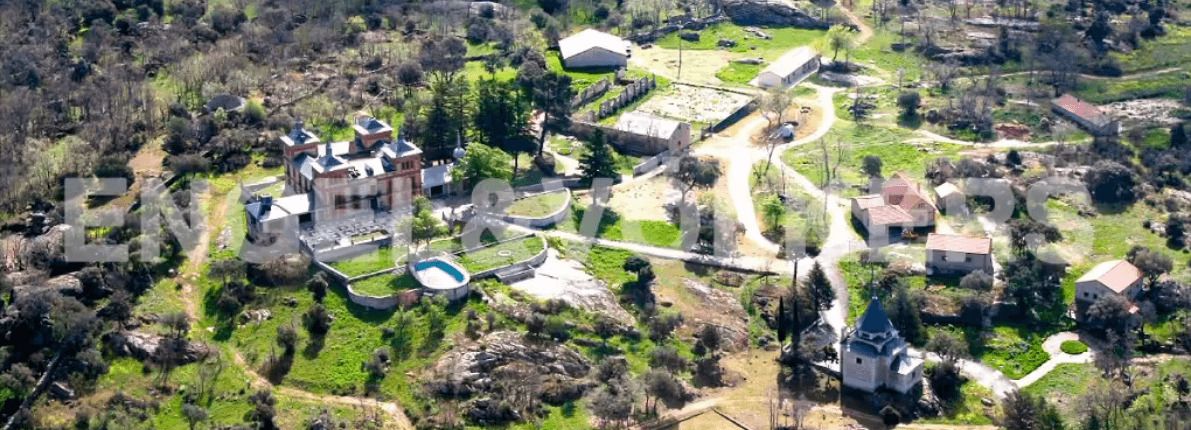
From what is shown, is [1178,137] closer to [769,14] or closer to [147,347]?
[769,14]

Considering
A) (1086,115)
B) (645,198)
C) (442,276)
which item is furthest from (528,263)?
(1086,115)

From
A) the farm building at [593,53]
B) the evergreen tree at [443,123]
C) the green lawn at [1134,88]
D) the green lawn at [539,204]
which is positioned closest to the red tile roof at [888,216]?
the green lawn at [539,204]

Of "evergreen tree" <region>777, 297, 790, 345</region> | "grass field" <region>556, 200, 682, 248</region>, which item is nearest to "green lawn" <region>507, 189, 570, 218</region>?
"grass field" <region>556, 200, 682, 248</region>

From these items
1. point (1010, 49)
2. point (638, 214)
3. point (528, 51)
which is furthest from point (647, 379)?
point (1010, 49)

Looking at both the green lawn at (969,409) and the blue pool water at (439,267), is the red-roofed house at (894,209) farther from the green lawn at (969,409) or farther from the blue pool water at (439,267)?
the blue pool water at (439,267)

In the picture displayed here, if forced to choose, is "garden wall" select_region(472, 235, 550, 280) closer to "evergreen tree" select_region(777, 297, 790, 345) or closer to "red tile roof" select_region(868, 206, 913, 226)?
"evergreen tree" select_region(777, 297, 790, 345)

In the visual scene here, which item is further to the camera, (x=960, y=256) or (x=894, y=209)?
(x=894, y=209)
